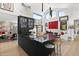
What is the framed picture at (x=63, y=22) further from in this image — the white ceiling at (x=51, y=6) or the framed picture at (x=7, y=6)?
the framed picture at (x=7, y=6)

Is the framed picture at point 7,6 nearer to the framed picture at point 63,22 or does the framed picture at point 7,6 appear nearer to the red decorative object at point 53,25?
the red decorative object at point 53,25

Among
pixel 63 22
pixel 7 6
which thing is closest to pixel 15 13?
pixel 7 6

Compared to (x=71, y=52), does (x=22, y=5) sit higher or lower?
higher

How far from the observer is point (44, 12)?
74.5 inches

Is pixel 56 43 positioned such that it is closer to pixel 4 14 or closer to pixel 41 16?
pixel 41 16

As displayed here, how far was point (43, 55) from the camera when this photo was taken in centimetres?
193

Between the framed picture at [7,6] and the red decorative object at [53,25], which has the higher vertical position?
the framed picture at [7,6]

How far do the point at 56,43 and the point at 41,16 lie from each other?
1.26 ft

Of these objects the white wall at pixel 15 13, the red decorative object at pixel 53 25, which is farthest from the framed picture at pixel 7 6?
the red decorative object at pixel 53 25

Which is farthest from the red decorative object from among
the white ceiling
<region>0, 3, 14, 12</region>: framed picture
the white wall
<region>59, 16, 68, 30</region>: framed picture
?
<region>0, 3, 14, 12</region>: framed picture

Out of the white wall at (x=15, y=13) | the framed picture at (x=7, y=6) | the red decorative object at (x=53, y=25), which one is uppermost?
the framed picture at (x=7, y=6)

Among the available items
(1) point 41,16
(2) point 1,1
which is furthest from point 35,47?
(2) point 1,1

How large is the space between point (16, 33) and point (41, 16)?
0.37 m

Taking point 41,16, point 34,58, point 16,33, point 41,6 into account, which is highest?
point 41,6
